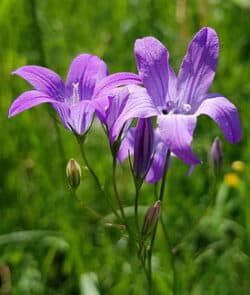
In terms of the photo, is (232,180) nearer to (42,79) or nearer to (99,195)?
(99,195)

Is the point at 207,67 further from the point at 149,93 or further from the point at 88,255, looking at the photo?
the point at 88,255

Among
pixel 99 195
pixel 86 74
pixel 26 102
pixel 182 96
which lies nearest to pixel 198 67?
pixel 182 96

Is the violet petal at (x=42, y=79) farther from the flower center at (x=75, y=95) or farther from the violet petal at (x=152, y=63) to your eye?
the violet petal at (x=152, y=63)

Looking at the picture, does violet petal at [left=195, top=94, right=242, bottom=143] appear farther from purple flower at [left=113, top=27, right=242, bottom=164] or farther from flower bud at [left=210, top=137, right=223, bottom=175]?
flower bud at [left=210, top=137, right=223, bottom=175]

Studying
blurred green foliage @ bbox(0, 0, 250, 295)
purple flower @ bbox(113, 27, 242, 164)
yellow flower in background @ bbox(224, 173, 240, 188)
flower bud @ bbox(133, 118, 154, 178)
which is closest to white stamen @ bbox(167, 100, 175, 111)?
purple flower @ bbox(113, 27, 242, 164)

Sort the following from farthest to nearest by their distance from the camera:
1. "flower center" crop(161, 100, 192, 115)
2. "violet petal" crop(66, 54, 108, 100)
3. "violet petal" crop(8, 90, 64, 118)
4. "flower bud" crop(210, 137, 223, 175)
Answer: "flower bud" crop(210, 137, 223, 175) → "violet petal" crop(66, 54, 108, 100) → "flower center" crop(161, 100, 192, 115) → "violet petal" crop(8, 90, 64, 118)

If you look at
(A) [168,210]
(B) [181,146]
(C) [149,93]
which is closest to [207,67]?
(C) [149,93]
